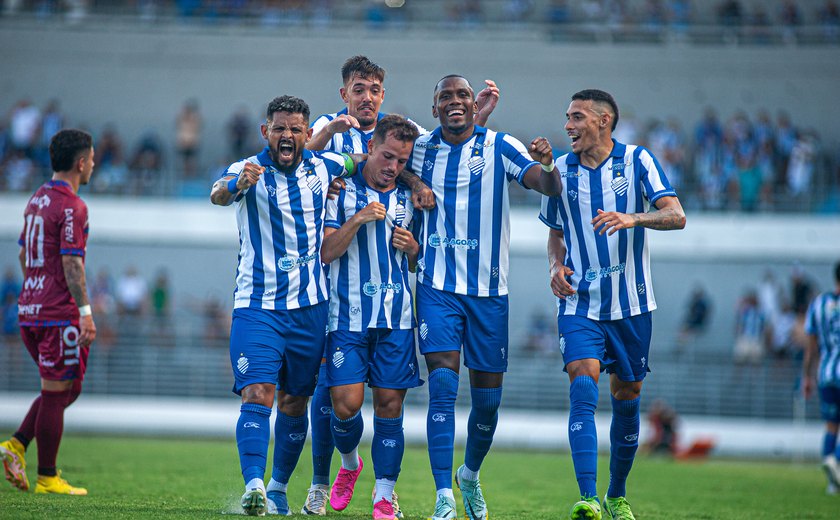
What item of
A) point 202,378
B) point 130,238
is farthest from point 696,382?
point 130,238

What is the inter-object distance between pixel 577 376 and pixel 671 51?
2509 centimetres

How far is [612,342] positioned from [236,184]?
9.31 feet

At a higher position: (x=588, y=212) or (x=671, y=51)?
(x=671, y=51)

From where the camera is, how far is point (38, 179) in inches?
1051

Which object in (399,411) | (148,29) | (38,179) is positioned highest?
(148,29)

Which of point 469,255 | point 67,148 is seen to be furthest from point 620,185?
point 67,148

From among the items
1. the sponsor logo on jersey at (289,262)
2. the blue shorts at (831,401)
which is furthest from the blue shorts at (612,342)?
the blue shorts at (831,401)

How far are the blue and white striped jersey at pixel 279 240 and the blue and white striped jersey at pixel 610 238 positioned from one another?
1.79 metres

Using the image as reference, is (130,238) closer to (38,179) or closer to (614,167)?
(38,179)

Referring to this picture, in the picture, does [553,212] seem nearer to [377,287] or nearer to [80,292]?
[377,287]

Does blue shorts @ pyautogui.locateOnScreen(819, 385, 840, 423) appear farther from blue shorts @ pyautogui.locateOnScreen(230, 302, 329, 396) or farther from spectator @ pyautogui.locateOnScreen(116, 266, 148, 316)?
spectator @ pyautogui.locateOnScreen(116, 266, 148, 316)

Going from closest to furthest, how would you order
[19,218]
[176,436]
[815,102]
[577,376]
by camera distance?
[577,376], [176,436], [19,218], [815,102]

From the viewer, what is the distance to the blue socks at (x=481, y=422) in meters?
7.69

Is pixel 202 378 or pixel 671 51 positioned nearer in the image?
pixel 202 378
